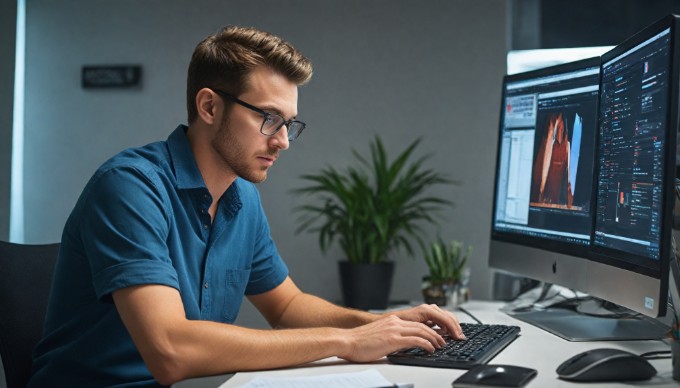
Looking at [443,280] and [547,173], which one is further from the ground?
[547,173]

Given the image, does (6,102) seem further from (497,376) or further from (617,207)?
(497,376)

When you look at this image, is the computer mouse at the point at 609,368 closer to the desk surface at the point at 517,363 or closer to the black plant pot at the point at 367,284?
the desk surface at the point at 517,363

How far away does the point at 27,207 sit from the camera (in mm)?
3902

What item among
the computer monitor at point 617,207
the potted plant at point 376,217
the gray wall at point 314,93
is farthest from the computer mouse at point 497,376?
the gray wall at point 314,93

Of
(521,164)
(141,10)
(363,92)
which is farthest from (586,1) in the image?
(141,10)

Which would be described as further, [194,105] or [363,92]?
[363,92]

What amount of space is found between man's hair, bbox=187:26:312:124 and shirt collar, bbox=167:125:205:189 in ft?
0.28

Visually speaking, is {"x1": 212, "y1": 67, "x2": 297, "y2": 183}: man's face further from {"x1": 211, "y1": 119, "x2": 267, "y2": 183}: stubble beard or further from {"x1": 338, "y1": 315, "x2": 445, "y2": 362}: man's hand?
{"x1": 338, "y1": 315, "x2": 445, "y2": 362}: man's hand

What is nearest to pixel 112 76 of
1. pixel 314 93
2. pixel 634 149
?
pixel 314 93

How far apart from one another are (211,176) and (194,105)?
171 mm

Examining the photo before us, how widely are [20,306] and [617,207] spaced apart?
132cm

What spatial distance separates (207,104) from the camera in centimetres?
168

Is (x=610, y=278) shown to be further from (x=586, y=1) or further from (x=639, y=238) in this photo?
(x=586, y=1)

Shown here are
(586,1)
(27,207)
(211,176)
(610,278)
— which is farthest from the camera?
(27,207)
